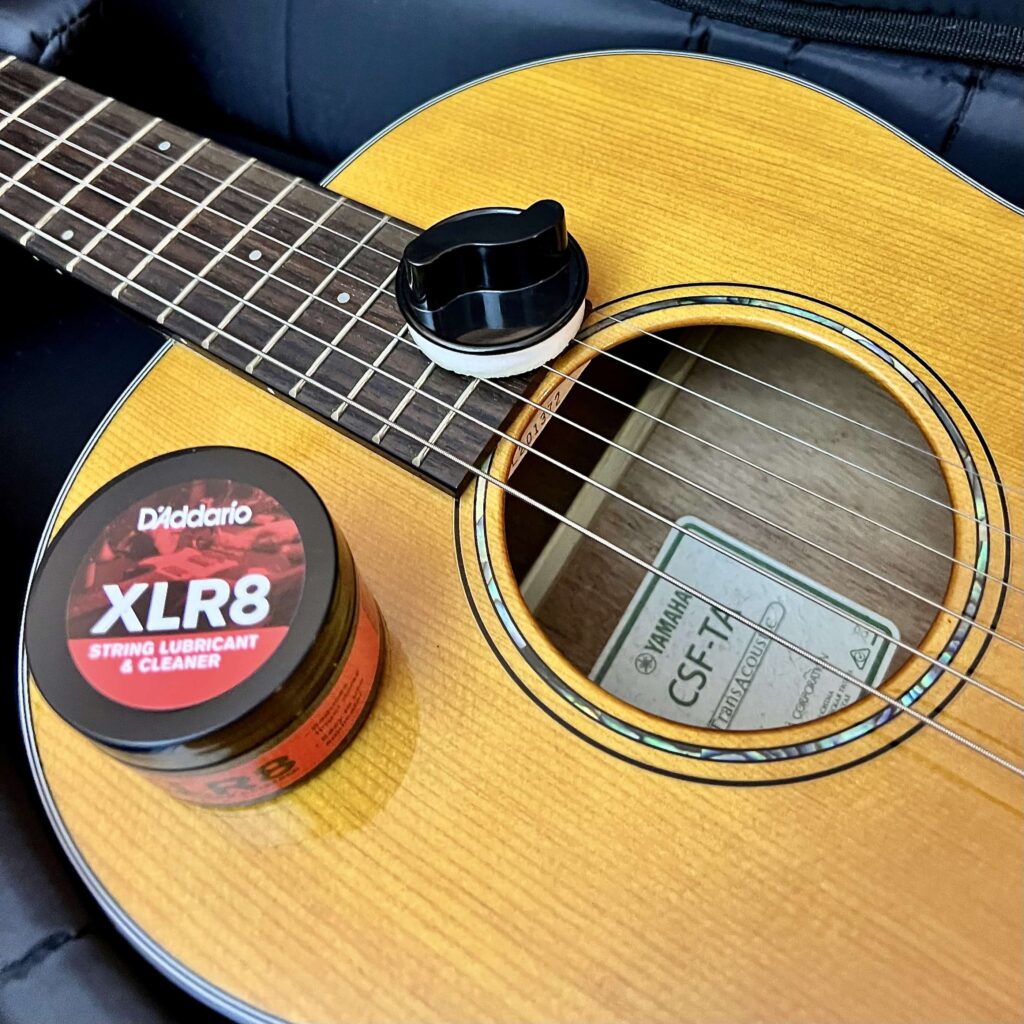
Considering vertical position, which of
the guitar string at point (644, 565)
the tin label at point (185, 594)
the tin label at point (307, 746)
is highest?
the tin label at point (185, 594)

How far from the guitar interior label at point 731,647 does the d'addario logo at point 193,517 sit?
332 mm

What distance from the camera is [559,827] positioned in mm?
439

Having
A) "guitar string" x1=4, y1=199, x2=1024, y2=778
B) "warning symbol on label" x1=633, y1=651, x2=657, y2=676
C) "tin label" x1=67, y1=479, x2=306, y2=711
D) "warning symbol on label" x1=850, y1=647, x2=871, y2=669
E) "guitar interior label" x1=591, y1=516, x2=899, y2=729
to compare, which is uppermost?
"tin label" x1=67, y1=479, x2=306, y2=711

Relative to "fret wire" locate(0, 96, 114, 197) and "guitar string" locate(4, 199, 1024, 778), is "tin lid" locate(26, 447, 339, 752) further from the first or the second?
"fret wire" locate(0, 96, 114, 197)

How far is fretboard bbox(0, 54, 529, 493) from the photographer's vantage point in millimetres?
548

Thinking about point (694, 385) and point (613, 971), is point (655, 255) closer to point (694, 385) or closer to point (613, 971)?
point (694, 385)

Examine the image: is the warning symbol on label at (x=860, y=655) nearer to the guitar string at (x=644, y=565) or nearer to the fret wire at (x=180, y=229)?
the guitar string at (x=644, y=565)

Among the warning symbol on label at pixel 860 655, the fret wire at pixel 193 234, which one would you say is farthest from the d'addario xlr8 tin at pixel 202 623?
the warning symbol on label at pixel 860 655

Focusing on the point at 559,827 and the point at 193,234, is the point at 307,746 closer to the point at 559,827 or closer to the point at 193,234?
the point at 559,827

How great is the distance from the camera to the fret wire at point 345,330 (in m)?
0.56

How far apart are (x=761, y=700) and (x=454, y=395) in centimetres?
31

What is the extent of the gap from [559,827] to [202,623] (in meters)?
0.21

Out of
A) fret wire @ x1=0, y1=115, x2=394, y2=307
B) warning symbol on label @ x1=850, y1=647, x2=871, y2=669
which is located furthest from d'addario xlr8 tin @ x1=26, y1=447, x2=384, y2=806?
warning symbol on label @ x1=850, y1=647, x2=871, y2=669

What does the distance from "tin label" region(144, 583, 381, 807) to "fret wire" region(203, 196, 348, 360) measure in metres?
0.23
